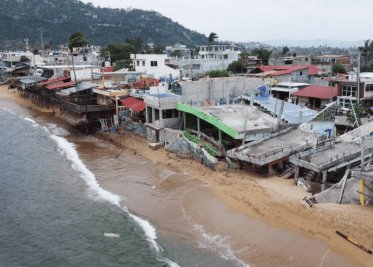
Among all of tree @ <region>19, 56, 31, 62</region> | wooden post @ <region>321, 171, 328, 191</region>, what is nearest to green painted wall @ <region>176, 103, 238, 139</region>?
wooden post @ <region>321, 171, 328, 191</region>

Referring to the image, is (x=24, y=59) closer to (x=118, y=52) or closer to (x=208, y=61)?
(x=118, y=52)

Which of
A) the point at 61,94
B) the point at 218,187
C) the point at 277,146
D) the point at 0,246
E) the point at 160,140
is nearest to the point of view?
the point at 0,246

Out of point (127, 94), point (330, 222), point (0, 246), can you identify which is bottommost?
point (0, 246)

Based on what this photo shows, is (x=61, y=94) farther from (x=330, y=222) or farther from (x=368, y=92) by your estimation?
(x=330, y=222)

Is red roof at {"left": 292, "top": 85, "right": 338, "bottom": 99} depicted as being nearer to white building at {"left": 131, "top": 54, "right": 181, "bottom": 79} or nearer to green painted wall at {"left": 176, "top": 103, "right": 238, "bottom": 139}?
green painted wall at {"left": 176, "top": 103, "right": 238, "bottom": 139}

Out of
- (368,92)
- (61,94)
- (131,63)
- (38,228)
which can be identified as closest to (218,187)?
(38,228)

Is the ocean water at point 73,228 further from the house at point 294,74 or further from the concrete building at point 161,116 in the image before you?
the house at point 294,74

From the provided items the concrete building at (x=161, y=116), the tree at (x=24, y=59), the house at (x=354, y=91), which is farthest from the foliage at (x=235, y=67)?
the tree at (x=24, y=59)
